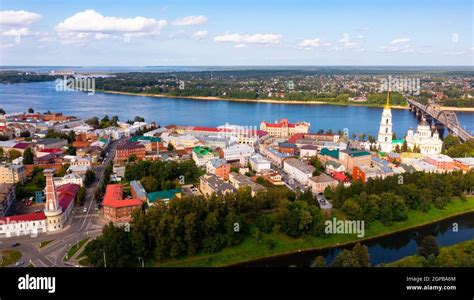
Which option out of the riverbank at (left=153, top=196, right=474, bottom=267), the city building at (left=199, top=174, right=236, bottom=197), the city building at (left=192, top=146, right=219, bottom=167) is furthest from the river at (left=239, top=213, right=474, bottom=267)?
the city building at (left=192, top=146, right=219, bottom=167)

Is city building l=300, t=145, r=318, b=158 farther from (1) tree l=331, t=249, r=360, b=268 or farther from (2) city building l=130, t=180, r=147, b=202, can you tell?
(1) tree l=331, t=249, r=360, b=268

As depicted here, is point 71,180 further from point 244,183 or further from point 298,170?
point 298,170

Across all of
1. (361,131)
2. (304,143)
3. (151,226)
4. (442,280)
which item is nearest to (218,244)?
(151,226)

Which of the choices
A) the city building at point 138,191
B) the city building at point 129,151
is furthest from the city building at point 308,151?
the city building at point 138,191

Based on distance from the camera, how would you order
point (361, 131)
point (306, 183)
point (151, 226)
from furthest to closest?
point (361, 131) → point (306, 183) → point (151, 226)

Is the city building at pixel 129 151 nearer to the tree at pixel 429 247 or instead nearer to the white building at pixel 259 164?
the white building at pixel 259 164

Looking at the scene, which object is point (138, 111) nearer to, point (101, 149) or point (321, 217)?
point (101, 149)
